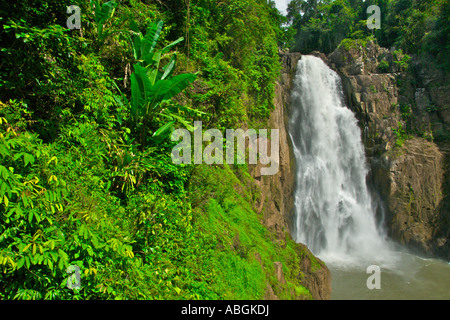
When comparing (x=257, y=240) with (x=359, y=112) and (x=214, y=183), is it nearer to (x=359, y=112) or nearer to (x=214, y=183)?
(x=214, y=183)

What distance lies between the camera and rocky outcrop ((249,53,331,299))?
28.8 ft

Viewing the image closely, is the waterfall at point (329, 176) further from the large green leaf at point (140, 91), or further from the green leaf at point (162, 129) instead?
the large green leaf at point (140, 91)

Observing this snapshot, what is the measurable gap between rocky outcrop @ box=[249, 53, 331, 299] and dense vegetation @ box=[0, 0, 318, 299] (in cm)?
208

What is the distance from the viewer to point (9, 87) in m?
3.19

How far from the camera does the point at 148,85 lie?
484cm

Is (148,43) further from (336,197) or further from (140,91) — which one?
(336,197)

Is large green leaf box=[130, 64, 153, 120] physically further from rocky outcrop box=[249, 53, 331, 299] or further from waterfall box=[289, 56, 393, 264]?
waterfall box=[289, 56, 393, 264]

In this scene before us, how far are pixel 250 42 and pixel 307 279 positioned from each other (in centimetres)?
856

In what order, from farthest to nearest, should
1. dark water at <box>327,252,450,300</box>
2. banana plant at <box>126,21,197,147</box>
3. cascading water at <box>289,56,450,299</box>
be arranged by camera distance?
cascading water at <box>289,56,450,299</box> → dark water at <box>327,252,450,300</box> → banana plant at <box>126,21,197,147</box>

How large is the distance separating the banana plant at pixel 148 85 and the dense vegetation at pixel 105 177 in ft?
0.07

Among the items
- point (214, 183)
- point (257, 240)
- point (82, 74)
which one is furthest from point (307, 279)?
point (82, 74)

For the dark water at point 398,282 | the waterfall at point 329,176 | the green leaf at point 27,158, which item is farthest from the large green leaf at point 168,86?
the waterfall at point 329,176

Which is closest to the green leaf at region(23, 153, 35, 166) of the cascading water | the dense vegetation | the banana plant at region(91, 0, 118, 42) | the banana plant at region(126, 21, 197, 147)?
the dense vegetation

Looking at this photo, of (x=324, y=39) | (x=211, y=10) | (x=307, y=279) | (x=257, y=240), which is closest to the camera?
(x=257, y=240)
